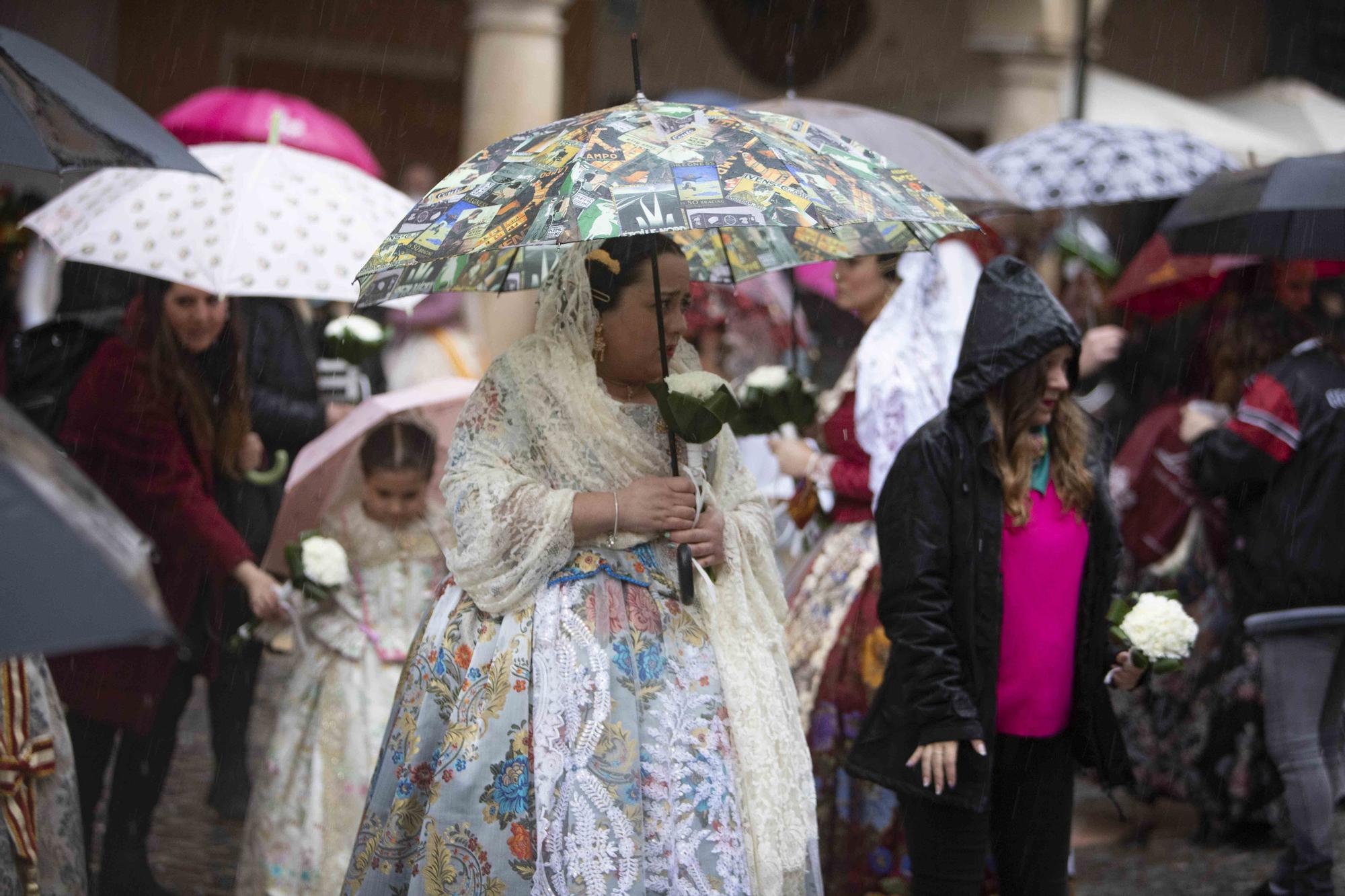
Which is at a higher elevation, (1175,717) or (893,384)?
(893,384)

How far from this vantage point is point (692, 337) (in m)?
6.35

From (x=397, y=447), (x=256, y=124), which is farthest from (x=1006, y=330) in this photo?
(x=256, y=124)

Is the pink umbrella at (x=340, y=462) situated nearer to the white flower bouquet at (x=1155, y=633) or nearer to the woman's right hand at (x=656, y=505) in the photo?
the woman's right hand at (x=656, y=505)

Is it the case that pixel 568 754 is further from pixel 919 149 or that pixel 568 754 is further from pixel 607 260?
pixel 919 149

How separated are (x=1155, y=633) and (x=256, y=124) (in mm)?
4720

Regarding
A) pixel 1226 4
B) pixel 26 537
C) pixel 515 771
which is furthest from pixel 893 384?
pixel 1226 4

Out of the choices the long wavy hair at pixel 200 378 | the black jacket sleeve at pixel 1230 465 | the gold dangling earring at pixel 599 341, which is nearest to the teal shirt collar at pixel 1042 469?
the gold dangling earring at pixel 599 341

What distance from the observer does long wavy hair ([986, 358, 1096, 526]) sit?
3688mm

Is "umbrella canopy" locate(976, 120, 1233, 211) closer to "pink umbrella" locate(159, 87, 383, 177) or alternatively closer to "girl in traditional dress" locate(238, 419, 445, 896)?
"pink umbrella" locate(159, 87, 383, 177)

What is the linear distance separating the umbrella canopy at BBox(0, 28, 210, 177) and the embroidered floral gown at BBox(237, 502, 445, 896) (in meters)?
1.35

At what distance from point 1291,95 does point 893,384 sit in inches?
288

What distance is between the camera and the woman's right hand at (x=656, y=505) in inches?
126

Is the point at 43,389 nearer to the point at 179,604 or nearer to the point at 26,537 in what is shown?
the point at 179,604

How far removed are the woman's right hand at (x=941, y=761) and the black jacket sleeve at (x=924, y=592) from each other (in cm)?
2
